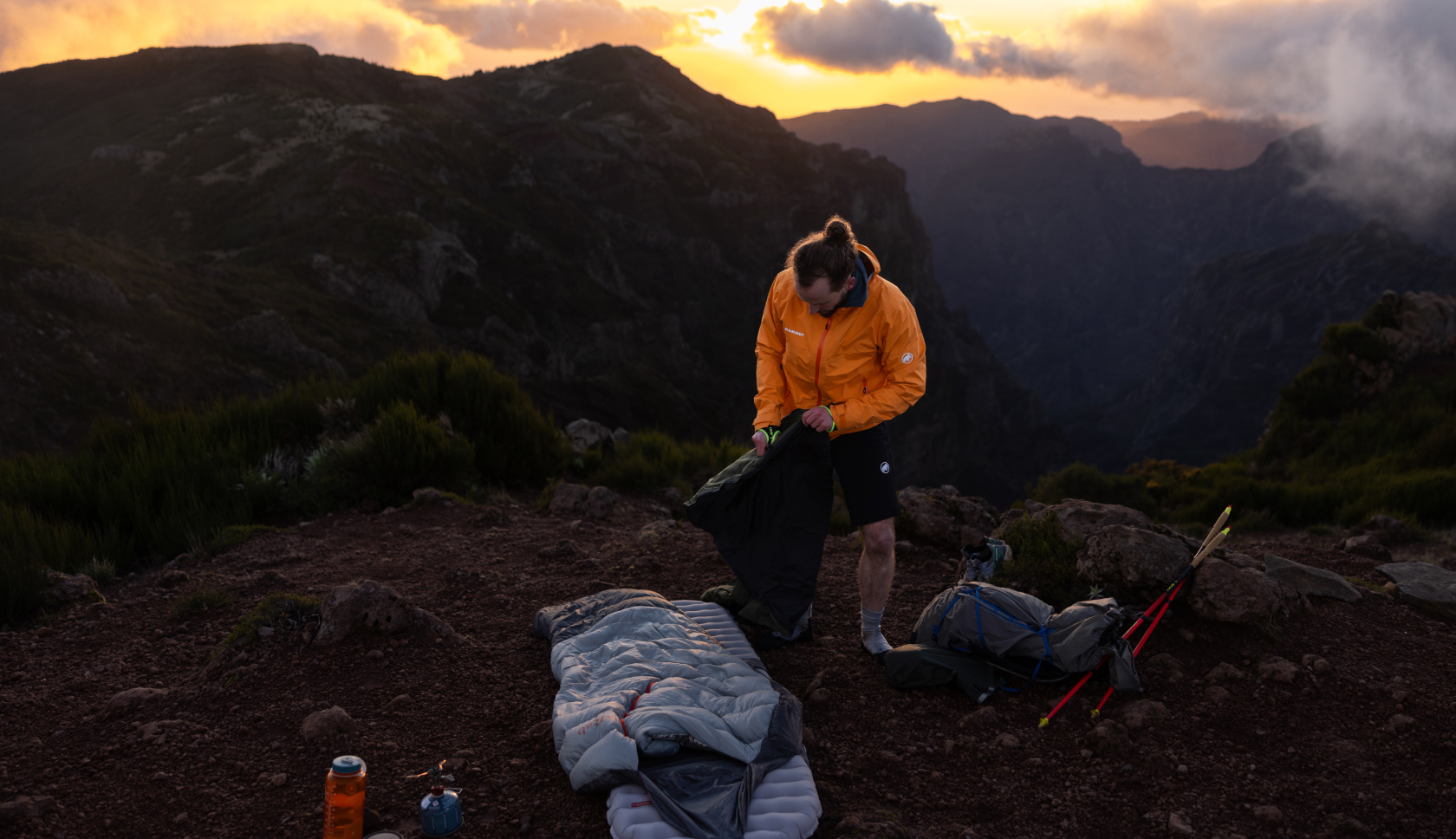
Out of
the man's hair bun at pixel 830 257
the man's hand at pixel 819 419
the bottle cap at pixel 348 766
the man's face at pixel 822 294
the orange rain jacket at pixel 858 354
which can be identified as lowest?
the bottle cap at pixel 348 766

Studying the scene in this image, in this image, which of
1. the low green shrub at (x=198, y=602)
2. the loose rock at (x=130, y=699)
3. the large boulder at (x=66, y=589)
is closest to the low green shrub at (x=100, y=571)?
the large boulder at (x=66, y=589)

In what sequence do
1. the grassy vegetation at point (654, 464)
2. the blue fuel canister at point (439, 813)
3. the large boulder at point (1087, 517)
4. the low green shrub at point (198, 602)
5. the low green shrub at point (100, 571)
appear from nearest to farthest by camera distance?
1. the blue fuel canister at point (439, 813)
2. the low green shrub at point (198, 602)
3. the large boulder at point (1087, 517)
4. the low green shrub at point (100, 571)
5. the grassy vegetation at point (654, 464)

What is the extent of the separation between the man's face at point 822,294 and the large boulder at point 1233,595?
2028 mm

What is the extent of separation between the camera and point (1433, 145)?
180625 mm

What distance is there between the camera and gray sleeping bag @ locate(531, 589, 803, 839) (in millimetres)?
2279

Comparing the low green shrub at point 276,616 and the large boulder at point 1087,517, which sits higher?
the low green shrub at point 276,616

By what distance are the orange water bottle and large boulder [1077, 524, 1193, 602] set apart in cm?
318

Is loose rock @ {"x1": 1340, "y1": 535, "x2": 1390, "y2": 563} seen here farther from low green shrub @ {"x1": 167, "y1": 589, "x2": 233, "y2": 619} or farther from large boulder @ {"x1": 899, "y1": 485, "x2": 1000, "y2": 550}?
low green shrub @ {"x1": 167, "y1": 589, "x2": 233, "y2": 619}

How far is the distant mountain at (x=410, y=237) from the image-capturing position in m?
19.8

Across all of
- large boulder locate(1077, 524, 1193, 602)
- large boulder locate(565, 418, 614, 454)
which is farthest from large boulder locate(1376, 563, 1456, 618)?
large boulder locate(565, 418, 614, 454)

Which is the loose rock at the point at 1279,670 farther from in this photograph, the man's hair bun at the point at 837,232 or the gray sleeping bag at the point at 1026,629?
the man's hair bun at the point at 837,232

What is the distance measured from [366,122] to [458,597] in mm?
51282

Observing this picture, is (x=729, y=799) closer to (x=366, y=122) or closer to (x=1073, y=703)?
(x=1073, y=703)

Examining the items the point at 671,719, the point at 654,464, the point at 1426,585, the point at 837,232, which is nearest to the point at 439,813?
the point at 671,719
